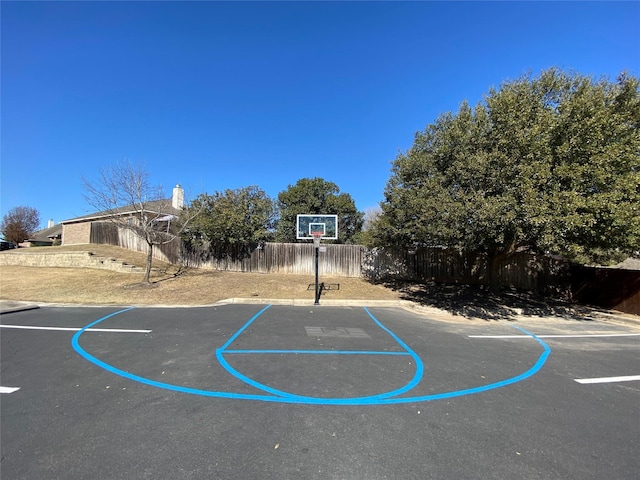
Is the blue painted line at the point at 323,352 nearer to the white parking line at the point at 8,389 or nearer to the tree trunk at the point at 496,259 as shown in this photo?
the white parking line at the point at 8,389

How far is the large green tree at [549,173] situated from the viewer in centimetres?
922

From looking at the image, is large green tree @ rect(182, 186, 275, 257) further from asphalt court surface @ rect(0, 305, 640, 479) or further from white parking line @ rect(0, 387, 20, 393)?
white parking line @ rect(0, 387, 20, 393)

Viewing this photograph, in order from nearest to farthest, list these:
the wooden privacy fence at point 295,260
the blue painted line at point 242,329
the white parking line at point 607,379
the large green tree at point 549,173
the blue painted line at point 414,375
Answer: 1. the blue painted line at point 414,375
2. the white parking line at point 607,379
3. the blue painted line at point 242,329
4. the large green tree at point 549,173
5. the wooden privacy fence at point 295,260

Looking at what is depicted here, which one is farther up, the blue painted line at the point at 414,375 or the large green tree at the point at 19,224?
the large green tree at the point at 19,224

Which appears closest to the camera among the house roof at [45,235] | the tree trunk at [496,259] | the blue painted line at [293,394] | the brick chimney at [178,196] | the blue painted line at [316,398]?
the blue painted line at [316,398]

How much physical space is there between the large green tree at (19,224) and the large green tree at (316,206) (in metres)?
42.3

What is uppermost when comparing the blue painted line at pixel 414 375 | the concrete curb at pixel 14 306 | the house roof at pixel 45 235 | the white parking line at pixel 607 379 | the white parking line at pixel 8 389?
the house roof at pixel 45 235

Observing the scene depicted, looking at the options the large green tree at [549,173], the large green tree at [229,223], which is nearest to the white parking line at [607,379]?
the large green tree at [549,173]

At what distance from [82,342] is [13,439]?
13.5 feet

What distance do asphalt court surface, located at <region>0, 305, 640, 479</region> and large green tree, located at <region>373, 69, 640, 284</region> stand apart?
137 inches

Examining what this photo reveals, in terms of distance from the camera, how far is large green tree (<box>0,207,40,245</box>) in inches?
1869

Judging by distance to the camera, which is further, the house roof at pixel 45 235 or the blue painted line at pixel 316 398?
the house roof at pixel 45 235

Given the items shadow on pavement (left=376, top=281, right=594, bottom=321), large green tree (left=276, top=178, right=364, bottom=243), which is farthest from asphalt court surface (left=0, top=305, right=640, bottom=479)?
large green tree (left=276, top=178, right=364, bottom=243)

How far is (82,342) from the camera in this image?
6855 mm
